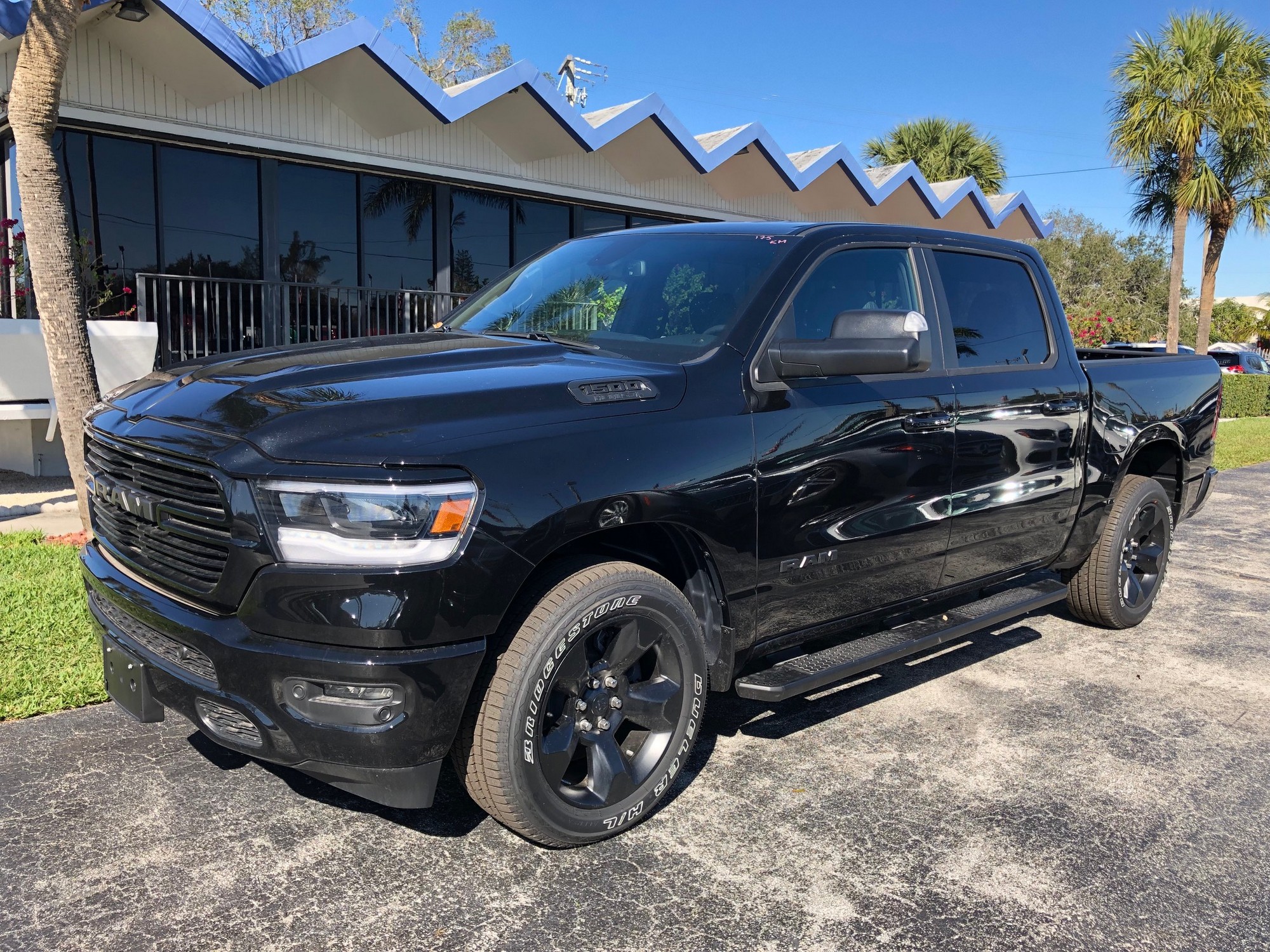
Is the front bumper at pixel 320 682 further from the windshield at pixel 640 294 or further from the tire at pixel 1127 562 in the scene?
the tire at pixel 1127 562

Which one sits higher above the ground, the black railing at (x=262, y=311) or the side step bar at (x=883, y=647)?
the black railing at (x=262, y=311)

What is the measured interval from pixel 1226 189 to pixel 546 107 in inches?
701

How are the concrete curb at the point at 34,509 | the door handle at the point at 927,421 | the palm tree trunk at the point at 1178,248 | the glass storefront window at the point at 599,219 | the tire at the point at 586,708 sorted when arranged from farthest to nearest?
1. the palm tree trunk at the point at 1178,248
2. the glass storefront window at the point at 599,219
3. the concrete curb at the point at 34,509
4. the door handle at the point at 927,421
5. the tire at the point at 586,708

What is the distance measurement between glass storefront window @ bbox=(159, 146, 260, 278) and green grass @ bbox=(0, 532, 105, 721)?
20.9 feet

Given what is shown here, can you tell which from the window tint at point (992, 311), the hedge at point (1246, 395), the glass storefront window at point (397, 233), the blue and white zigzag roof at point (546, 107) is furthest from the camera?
the hedge at point (1246, 395)

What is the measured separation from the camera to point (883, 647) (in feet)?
12.8

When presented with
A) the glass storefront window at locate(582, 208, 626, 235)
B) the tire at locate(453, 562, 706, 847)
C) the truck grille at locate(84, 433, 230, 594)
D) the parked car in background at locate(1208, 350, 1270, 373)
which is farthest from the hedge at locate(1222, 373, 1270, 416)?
the truck grille at locate(84, 433, 230, 594)

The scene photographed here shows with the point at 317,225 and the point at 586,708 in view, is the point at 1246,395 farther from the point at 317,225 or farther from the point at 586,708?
the point at 586,708

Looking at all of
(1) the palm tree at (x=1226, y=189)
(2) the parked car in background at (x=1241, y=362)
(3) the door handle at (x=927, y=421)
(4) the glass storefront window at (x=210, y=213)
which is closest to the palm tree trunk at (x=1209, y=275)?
(1) the palm tree at (x=1226, y=189)

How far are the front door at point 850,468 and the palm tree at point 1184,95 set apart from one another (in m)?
20.8

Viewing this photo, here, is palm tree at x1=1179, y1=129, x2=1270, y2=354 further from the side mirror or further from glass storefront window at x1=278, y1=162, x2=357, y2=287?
the side mirror

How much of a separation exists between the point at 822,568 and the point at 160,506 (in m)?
2.14

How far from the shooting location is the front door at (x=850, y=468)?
3455 mm

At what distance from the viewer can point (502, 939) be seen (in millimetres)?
2650
